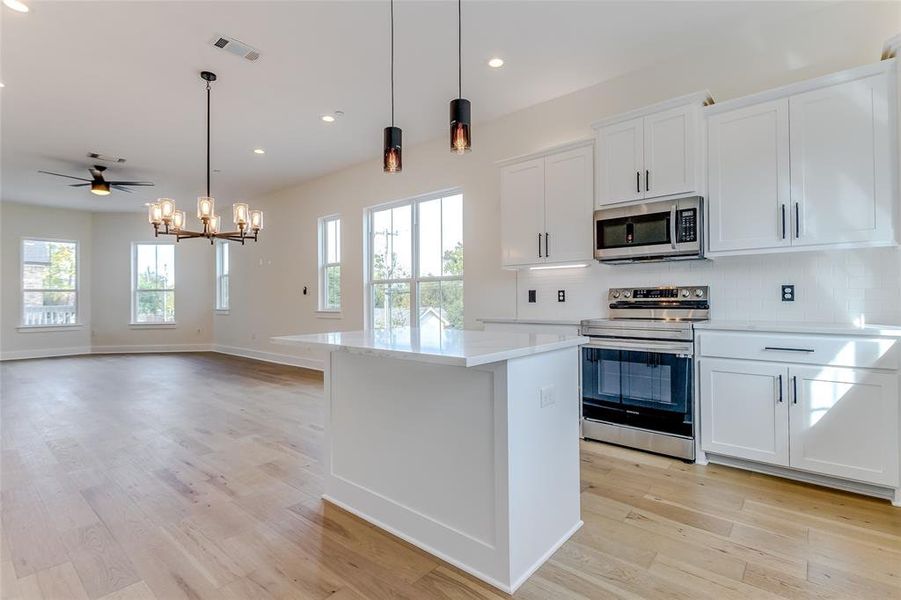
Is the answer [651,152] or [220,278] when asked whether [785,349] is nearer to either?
[651,152]

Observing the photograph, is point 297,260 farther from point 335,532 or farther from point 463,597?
point 463,597

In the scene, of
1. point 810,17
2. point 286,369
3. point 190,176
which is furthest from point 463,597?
point 190,176

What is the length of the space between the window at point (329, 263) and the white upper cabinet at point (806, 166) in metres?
5.03

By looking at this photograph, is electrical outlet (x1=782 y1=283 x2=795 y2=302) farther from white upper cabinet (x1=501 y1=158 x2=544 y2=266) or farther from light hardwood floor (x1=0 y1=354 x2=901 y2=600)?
white upper cabinet (x1=501 y1=158 x2=544 y2=266)

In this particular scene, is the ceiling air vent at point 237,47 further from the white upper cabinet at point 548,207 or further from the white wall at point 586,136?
the white upper cabinet at point 548,207

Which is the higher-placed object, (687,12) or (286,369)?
(687,12)

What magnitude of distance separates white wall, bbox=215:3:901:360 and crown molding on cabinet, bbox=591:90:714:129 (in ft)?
1.12

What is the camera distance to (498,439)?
1670 millimetres

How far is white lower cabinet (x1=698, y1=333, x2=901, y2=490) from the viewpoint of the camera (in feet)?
7.49

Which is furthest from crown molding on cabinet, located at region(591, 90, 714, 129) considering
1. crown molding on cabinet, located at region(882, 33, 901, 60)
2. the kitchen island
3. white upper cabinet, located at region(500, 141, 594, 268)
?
the kitchen island

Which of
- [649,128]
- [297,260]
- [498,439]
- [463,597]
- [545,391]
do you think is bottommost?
[463,597]

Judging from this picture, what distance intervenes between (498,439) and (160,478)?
7.56ft

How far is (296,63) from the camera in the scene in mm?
3445

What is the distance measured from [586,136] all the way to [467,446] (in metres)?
3.18
